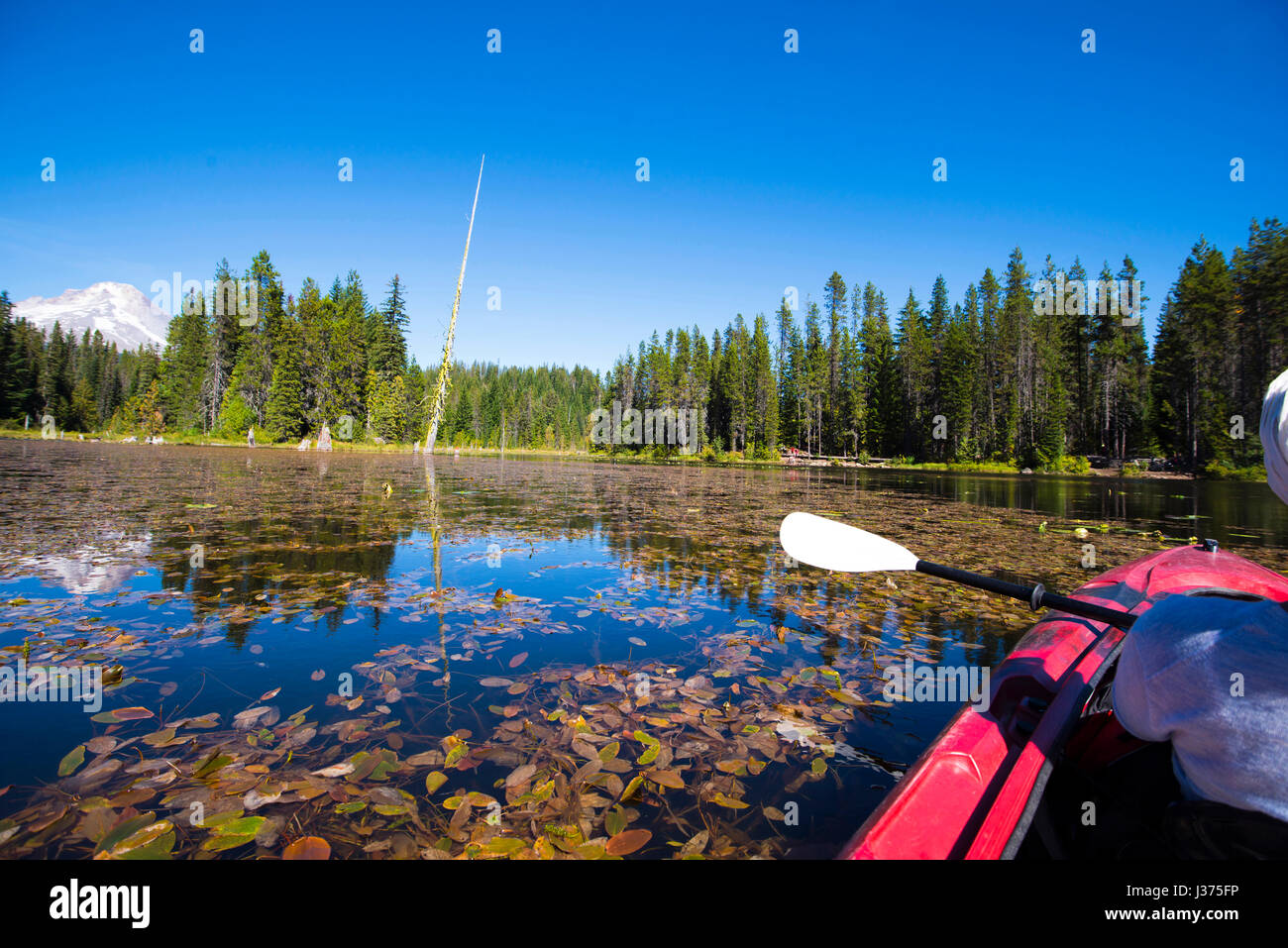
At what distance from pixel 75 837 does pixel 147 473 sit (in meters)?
20.1

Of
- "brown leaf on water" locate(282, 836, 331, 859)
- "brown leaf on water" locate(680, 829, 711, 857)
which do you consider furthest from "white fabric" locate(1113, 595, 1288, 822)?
"brown leaf on water" locate(282, 836, 331, 859)

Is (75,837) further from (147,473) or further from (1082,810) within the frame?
(147,473)

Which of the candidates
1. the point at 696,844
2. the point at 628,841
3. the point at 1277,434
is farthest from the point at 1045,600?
the point at 628,841

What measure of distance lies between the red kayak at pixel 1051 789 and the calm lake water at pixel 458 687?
76 centimetres

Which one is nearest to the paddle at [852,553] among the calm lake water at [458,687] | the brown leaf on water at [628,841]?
the calm lake water at [458,687]

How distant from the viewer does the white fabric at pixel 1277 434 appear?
3.82ft

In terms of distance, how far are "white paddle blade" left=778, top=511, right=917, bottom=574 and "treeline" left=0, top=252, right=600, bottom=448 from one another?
3534 cm

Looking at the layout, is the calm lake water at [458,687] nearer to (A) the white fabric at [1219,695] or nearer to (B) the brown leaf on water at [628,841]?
(B) the brown leaf on water at [628,841]

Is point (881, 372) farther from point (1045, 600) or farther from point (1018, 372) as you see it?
point (1045, 600)

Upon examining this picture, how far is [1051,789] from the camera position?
1.98 meters

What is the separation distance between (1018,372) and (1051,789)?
56.4 m

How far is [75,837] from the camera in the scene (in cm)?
194
